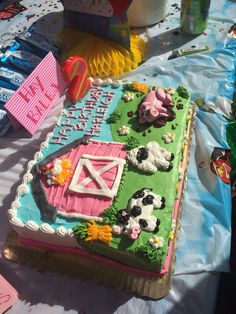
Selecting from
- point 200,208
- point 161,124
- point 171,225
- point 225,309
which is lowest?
point 225,309

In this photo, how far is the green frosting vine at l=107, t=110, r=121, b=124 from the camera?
4.50 feet

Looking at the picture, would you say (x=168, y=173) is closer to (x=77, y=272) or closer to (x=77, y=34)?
(x=77, y=272)

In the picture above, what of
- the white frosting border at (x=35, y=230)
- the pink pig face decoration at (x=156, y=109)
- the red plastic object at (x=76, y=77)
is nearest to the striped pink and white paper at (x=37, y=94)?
the red plastic object at (x=76, y=77)

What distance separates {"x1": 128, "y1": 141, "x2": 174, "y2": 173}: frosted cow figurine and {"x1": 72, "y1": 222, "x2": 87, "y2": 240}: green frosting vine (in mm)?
261

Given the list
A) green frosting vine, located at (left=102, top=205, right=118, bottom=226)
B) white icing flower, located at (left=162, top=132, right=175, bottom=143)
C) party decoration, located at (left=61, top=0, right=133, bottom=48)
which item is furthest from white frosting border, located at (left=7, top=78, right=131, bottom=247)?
party decoration, located at (left=61, top=0, right=133, bottom=48)

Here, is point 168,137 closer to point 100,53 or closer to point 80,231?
point 80,231

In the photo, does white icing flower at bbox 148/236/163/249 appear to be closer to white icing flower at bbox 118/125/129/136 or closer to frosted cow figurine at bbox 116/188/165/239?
frosted cow figurine at bbox 116/188/165/239

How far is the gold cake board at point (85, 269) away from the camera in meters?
1.14

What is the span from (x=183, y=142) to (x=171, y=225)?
366 mm

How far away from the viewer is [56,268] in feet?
3.98

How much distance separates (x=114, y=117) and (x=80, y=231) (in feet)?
1.54

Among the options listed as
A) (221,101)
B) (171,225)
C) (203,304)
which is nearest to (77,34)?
(221,101)

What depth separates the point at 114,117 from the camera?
1373mm

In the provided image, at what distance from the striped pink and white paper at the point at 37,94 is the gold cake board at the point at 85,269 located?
425mm
